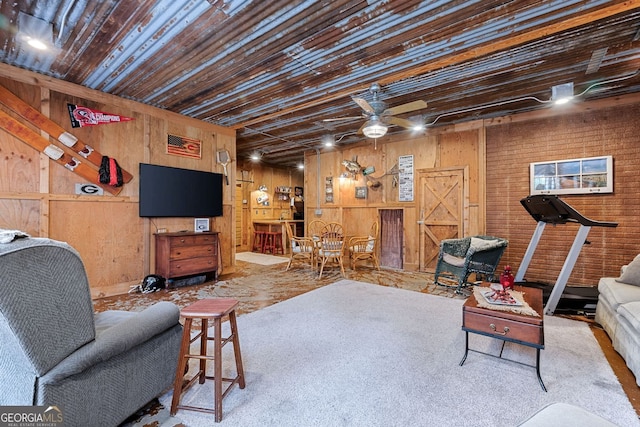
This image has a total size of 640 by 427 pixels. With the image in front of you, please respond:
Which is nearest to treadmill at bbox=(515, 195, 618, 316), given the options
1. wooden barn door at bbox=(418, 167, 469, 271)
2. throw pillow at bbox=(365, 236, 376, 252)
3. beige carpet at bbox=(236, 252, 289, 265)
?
wooden barn door at bbox=(418, 167, 469, 271)

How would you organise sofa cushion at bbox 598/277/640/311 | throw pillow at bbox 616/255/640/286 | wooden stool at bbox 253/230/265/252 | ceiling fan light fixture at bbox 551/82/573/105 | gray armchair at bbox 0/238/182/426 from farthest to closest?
wooden stool at bbox 253/230/265/252, ceiling fan light fixture at bbox 551/82/573/105, throw pillow at bbox 616/255/640/286, sofa cushion at bbox 598/277/640/311, gray armchair at bbox 0/238/182/426

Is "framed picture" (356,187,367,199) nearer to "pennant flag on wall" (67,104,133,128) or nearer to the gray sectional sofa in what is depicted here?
the gray sectional sofa

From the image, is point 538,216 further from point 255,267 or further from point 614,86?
point 255,267

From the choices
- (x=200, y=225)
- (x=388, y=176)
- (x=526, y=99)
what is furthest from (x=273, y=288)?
(x=526, y=99)

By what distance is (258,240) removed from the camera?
865 centimetres

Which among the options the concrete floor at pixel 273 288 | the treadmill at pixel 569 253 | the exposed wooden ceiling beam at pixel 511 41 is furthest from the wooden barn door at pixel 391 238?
Result: the exposed wooden ceiling beam at pixel 511 41

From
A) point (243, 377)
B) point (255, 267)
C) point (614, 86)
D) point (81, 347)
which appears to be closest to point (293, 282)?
point (255, 267)

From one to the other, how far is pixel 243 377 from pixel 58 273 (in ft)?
3.99

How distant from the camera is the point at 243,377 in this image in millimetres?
1848

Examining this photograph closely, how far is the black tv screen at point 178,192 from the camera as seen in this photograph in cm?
429

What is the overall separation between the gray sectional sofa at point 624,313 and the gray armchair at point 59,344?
3.19 meters

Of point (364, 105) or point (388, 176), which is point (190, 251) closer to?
point (364, 105)

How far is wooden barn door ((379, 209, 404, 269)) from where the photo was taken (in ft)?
19.9

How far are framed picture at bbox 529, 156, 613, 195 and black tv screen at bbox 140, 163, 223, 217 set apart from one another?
17.8 ft
